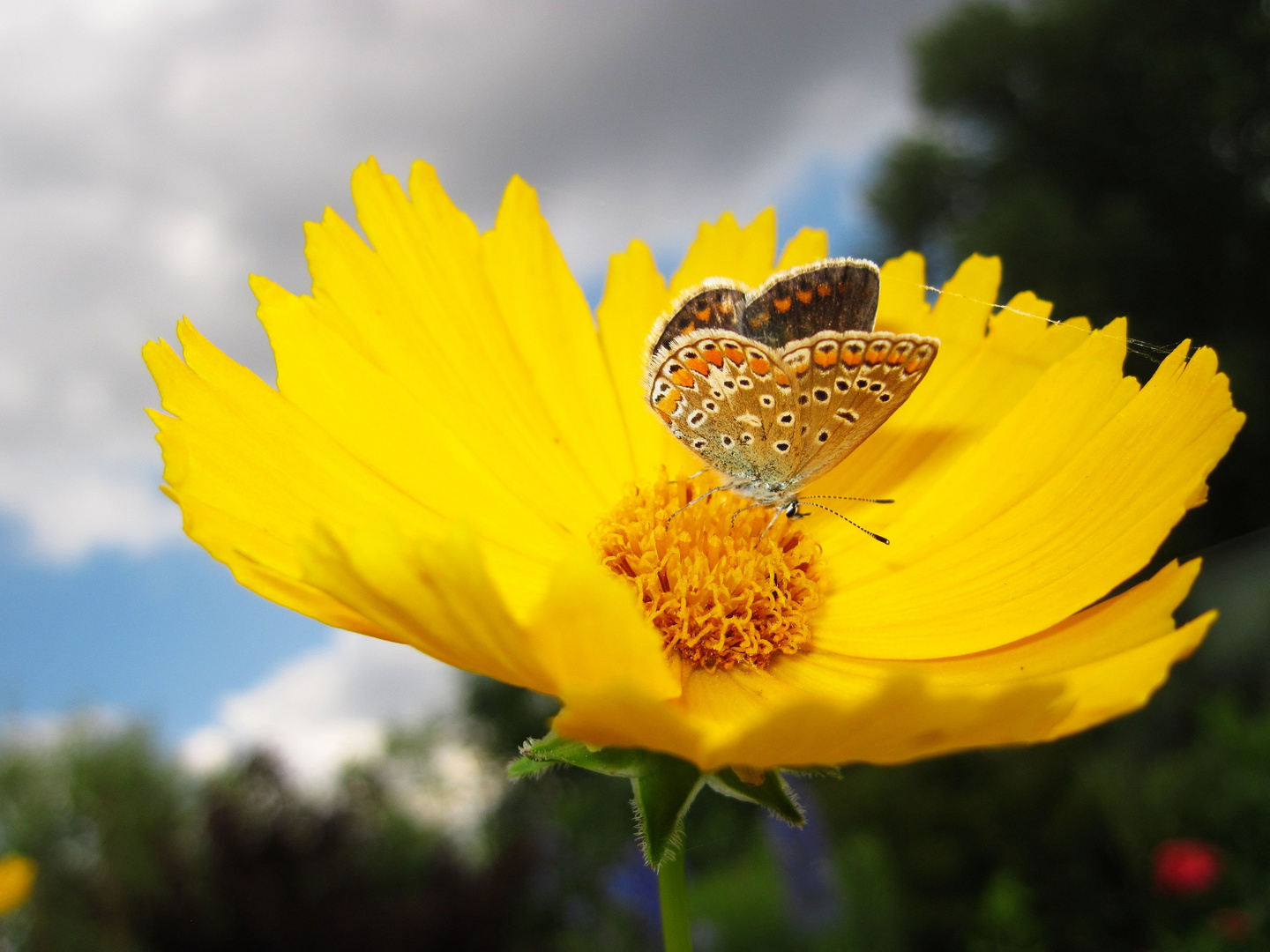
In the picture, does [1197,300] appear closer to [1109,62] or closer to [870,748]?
[1109,62]

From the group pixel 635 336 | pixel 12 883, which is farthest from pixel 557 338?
pixel 12 883

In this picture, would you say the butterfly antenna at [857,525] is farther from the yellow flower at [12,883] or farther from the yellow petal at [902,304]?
the yellow flower at [12,883]

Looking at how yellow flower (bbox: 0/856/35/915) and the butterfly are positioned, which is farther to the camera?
yellow flower (bbox: 0/856/35/915)

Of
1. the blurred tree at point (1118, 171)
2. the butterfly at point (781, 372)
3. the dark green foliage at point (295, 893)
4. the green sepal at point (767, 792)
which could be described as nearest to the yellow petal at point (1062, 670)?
the green sepal at point (767, 792)

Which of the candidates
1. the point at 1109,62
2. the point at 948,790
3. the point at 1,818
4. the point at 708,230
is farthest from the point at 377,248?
the point at 1109,62

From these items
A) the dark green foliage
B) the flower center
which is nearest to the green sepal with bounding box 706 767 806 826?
the flower center

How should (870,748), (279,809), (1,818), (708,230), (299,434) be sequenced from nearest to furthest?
1. (870,748)
2. (299,434)
3. (708,230)
4. (279,809)
5. (1,818)

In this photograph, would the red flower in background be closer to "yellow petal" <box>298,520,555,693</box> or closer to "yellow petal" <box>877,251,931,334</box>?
"yellow petal" <box>877,251,931,334</box>
